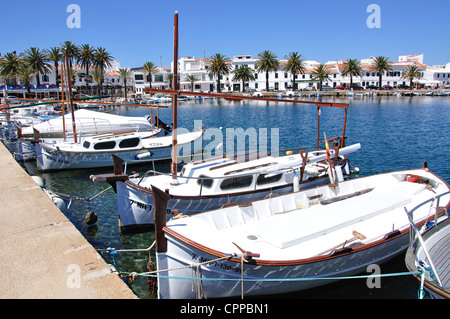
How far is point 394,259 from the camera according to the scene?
1148 centimetres

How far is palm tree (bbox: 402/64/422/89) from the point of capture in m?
117

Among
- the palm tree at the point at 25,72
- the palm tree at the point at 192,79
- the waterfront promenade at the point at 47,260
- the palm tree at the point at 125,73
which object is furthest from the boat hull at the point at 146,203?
the palm tree at the point at 192,79

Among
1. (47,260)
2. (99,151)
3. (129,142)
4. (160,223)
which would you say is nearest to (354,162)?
(129,142)

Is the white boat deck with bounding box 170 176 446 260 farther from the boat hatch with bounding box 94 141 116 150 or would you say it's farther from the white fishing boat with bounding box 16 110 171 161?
the white fishing boat with bounding box 16 110 171 161

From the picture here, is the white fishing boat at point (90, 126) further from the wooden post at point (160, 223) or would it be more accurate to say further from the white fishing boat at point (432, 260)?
the white fishing boat at point (432, 260)

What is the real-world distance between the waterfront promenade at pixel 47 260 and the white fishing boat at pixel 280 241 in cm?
A: 159

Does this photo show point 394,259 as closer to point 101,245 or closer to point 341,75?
point 101,245

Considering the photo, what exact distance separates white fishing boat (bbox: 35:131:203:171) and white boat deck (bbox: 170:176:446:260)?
1316cm

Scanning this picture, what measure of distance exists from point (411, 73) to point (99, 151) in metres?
125

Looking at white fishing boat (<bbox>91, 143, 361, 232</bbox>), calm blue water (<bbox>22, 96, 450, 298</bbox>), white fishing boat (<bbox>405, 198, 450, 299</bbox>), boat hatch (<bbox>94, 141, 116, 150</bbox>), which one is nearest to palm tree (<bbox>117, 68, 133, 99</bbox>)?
calm blue water (<bbox>22, 96, 450, 298</bbox>)

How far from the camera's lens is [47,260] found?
8.50m
